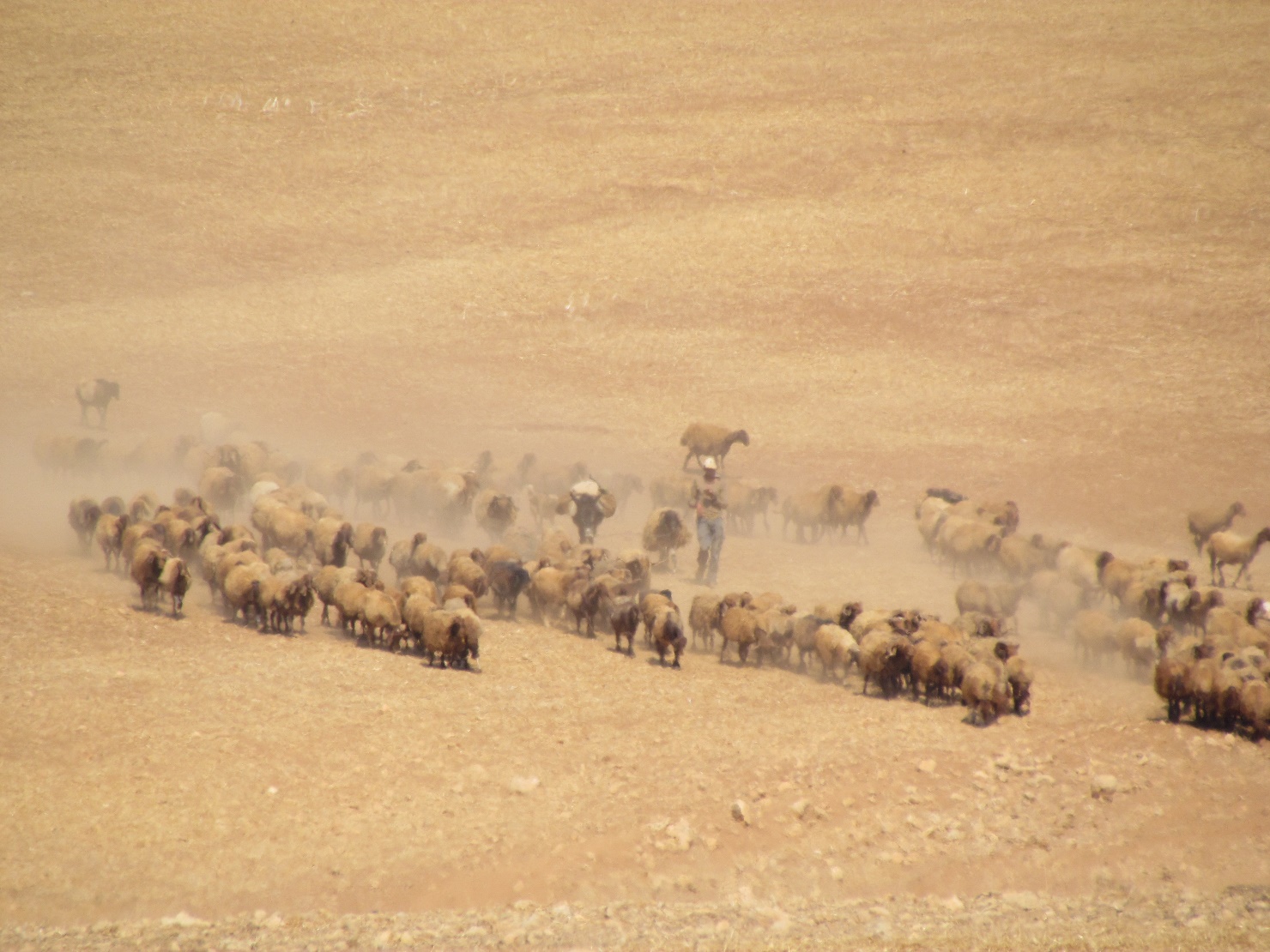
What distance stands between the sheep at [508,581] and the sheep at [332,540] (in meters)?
2.01

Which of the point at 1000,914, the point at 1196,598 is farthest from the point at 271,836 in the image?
the point at 1196,598

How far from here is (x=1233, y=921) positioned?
355 inches

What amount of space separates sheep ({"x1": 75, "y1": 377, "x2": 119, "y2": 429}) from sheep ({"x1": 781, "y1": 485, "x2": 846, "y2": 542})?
1549 centimetres

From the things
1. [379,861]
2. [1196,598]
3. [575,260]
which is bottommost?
[379,861]

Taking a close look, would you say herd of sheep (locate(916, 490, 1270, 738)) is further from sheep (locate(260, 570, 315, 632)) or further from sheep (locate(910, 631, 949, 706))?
sheep (locate(260, 570, 315, 632))

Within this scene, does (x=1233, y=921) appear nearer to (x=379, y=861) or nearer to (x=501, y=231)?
(x=379, y=861)

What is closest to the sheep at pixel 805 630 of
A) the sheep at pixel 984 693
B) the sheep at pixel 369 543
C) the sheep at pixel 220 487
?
the sheep at pixel 984 693

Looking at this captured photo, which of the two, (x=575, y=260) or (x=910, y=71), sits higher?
(x=910, y=71)

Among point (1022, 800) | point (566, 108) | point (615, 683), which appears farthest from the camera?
point (566, 108)

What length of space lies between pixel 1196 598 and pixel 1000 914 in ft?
29.0

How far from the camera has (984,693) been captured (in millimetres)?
12156

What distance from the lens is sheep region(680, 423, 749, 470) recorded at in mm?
25234

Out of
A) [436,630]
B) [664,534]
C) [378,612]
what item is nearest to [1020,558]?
[664,534]

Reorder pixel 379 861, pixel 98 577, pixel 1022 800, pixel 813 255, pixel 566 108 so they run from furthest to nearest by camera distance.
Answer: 1. pixel 566 108
2. pixel 813 255
3. pixel 98 577
4. pixel 1022 800
5. pixel 379 861
